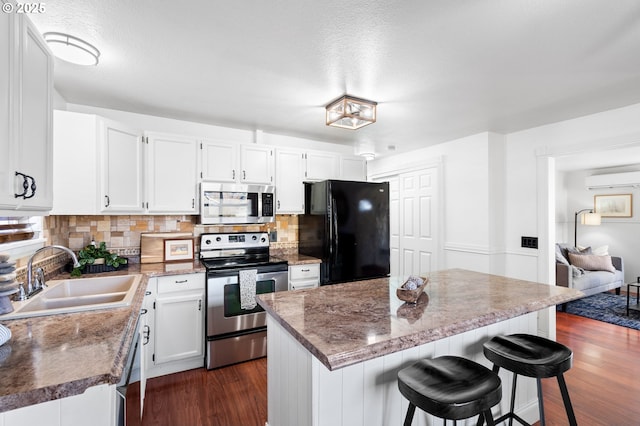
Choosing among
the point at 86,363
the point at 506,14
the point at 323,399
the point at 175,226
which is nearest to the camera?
the point at 86,363

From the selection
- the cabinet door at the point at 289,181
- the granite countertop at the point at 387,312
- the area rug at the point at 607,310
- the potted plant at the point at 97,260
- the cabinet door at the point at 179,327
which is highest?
the cabinet door at the point at 289,181

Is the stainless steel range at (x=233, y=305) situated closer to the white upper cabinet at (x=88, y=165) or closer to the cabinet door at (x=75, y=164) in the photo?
the white upper cabinet at (x=88, y=165)

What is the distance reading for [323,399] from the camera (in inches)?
49.6

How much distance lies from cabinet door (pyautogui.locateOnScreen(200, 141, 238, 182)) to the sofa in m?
4.82

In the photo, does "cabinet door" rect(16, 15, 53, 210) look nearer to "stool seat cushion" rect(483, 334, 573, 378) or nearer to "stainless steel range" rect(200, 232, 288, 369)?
"stainless steel range" rect(200, 232, 288, 369)

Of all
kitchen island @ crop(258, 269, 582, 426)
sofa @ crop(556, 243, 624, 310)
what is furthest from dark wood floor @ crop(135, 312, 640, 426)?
sofa @ crop(556, 243, 624, 310)

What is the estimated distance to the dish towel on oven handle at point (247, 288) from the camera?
276 centimetres

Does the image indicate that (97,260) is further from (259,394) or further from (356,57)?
(356,57)

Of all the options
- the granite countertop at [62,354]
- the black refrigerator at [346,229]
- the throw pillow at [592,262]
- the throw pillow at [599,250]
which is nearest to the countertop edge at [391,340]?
the granite countertop at [62,354]

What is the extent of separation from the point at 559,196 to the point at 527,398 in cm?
585

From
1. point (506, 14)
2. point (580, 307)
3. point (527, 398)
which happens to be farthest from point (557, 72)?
point (580, 307)

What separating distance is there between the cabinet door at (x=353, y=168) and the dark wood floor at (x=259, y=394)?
90.7 inches

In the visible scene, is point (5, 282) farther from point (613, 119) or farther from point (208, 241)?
point (613, 119)

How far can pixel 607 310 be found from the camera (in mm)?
4352
